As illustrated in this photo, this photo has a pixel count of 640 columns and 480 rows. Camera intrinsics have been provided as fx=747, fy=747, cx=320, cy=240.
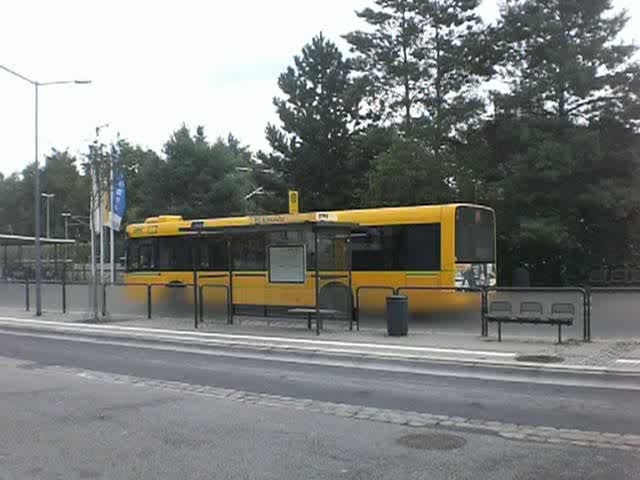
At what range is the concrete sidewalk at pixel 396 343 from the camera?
1237 cm

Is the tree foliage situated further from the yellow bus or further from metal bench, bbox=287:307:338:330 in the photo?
metal bench, bbox=287:307:338:330

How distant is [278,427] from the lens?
8148 mm

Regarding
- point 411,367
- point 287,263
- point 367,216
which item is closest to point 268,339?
point 287,263

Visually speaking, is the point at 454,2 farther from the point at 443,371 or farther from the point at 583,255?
the point at 443,371

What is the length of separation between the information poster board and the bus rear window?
4.12m

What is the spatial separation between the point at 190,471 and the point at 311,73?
45.3 m

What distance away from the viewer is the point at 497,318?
1485cm

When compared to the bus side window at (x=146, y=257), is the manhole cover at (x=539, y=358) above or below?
below

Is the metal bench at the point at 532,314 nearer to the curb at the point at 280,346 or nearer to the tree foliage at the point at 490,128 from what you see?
the curb at the point at 280,346

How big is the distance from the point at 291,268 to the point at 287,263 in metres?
0.18

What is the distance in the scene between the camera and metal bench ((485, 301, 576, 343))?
14.2 m

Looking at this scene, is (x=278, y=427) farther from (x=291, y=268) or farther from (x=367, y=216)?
(x=367, y=216)

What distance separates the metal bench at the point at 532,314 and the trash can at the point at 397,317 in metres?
1.78

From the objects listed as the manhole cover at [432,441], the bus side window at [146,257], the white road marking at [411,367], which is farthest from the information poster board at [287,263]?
the manhole cover at [432,441]
